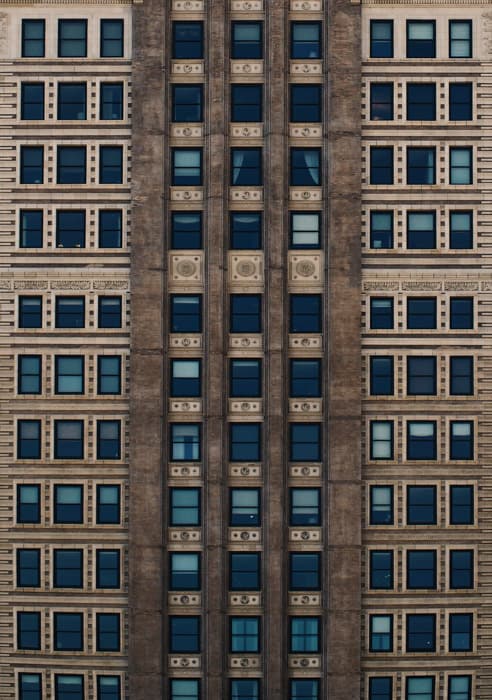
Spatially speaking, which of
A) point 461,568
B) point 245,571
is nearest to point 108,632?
point 245,571

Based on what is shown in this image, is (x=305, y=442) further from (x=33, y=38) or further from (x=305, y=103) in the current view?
(x=33, y=38)

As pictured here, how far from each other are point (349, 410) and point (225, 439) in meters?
5.70

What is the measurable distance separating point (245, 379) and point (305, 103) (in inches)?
512

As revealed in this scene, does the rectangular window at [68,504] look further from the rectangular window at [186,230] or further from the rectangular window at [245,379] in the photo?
the rectangular window at [186,230]

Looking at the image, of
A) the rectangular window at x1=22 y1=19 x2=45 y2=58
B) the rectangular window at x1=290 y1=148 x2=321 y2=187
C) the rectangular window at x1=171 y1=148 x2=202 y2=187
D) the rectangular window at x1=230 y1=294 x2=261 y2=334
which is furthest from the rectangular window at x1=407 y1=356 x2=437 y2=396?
the rectangular window at x1=22 y1=19 x2=45 y2=58

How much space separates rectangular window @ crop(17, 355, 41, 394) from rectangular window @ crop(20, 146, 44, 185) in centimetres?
814

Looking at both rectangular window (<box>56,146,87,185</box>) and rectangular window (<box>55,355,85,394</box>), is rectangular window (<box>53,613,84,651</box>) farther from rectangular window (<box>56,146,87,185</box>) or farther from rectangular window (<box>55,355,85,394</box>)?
rectangular window (<box>56,146,87,185</box>)

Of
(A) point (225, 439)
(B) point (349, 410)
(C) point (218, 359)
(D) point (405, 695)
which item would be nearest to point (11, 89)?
(C) point (218, 359)

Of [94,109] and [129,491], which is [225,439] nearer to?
[129,491]

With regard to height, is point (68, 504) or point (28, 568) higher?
point (68, 504)

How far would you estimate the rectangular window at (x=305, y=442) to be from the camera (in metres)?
39.9

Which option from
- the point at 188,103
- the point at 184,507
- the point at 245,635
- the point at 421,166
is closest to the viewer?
the point at 245,635

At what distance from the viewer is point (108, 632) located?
39.9m

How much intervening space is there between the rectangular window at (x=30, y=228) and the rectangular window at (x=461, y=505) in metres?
22.2
